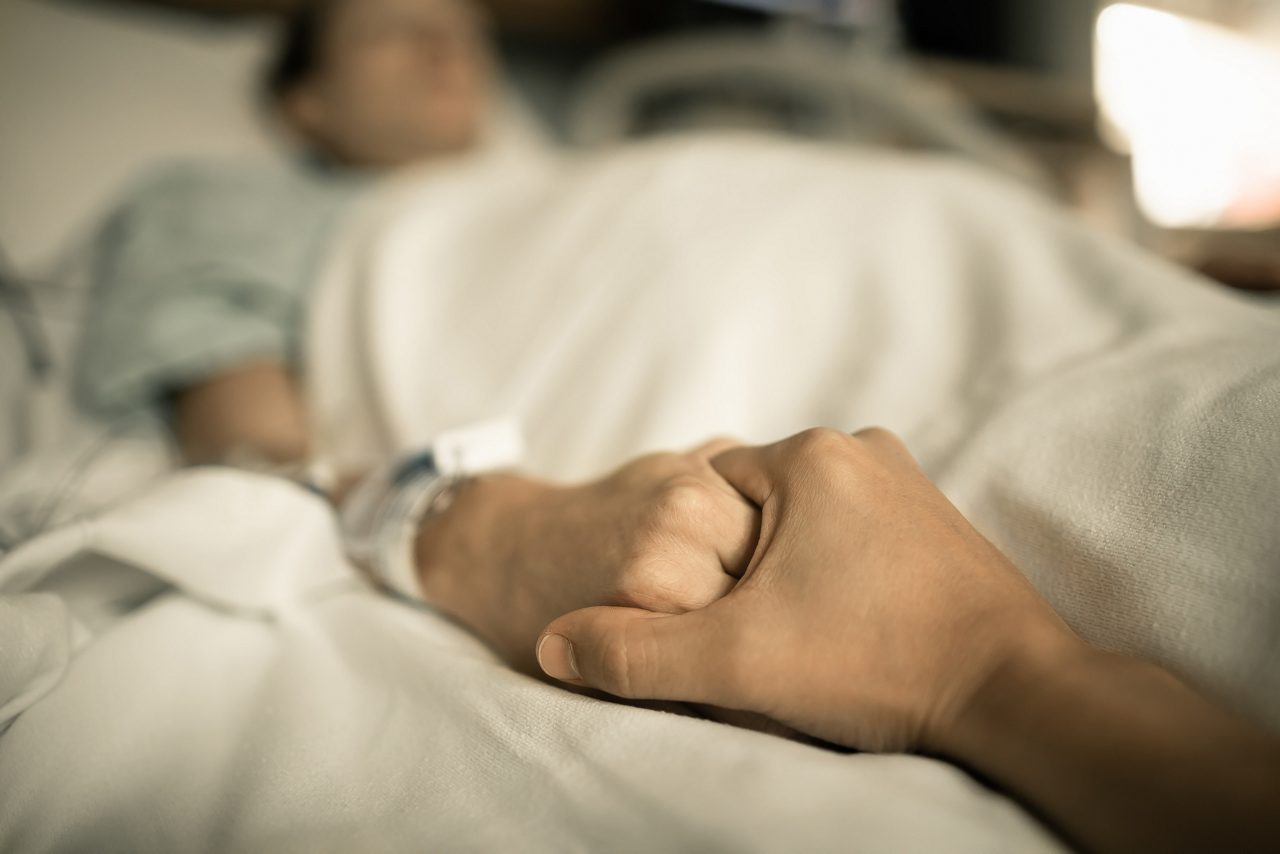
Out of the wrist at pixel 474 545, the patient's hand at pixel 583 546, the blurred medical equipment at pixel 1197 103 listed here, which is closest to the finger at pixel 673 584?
the patient's hand at pixel 583 546

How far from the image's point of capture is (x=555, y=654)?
0.40 metres

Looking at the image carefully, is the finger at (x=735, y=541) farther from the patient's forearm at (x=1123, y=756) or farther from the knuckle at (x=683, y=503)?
the patient's forearm at (x=1123, y=756)

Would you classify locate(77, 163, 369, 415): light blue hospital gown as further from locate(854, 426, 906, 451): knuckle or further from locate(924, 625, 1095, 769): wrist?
locate(924, 625, 1095, 769): wrist

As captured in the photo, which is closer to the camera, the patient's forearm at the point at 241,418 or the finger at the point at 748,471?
the finger at the point at 748,471

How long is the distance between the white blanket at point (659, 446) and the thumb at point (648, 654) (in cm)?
2

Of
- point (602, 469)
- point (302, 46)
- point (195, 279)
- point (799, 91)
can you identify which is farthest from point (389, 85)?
point (602, 469)

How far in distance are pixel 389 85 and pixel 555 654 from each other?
1150 mm

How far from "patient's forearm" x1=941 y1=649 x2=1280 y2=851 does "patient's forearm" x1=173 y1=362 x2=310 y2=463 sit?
31.1 inches

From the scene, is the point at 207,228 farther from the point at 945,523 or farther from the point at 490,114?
the point at 945,523

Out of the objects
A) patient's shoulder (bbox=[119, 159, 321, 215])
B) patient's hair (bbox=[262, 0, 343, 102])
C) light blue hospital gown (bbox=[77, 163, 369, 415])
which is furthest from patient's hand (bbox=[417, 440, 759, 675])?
patient's hair (bbox=[262, 0, 343, 102])

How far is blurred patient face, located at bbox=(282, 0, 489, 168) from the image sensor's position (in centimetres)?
122

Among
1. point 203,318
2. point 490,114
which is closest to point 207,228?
point 203,318

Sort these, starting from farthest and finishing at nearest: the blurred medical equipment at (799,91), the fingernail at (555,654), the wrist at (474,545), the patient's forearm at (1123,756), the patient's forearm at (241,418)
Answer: the blurred medical equipment at (799,91), the patient's forearm at (241,418), the wrist at (474,545), the fingernail at (555,654), the patient's forearm at (1123,756)

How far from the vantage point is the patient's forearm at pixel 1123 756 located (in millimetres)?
269
